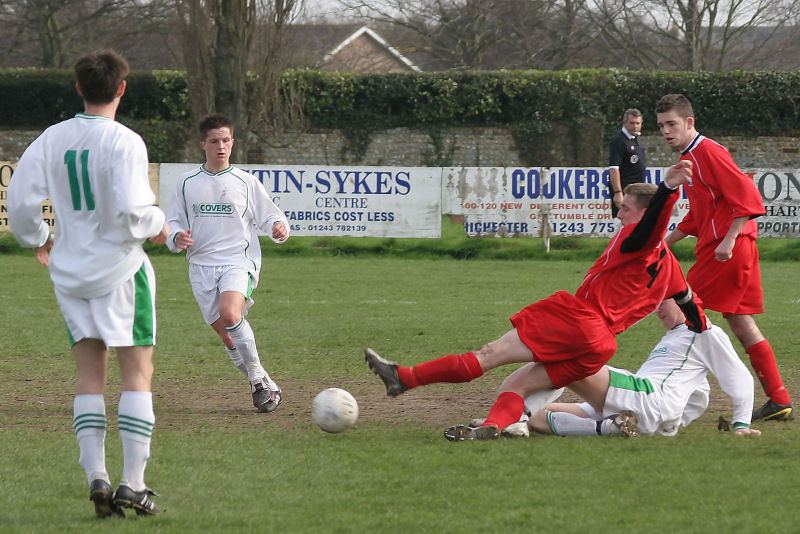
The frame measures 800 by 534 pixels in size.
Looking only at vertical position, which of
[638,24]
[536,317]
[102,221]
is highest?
[638,24]

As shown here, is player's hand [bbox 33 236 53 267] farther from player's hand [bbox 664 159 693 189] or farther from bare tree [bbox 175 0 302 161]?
bare tree [bbox 175 0 302 161]

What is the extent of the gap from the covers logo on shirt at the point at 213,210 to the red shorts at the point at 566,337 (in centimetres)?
246

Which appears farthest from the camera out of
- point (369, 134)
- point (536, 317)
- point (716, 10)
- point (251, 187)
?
point (716, 10)

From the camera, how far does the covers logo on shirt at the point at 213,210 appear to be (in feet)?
23.6

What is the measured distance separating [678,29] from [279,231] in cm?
3367

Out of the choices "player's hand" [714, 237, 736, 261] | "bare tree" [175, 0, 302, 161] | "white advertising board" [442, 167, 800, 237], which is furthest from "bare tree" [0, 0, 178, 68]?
"player's hand" [714, 237, 736, 261]

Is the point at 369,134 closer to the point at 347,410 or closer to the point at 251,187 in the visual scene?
the point at 251,187

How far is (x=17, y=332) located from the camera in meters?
10.1

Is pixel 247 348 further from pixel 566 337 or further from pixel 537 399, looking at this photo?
pixel 566 337

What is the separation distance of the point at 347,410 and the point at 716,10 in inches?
1337

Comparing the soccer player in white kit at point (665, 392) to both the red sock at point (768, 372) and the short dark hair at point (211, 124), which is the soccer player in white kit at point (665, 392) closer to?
the red sock at point (768, 372)

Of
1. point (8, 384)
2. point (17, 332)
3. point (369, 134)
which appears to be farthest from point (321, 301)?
point (369, 134)

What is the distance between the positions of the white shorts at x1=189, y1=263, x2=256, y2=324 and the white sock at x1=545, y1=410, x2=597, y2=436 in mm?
2352

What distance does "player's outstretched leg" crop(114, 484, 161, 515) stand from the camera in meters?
4.18
